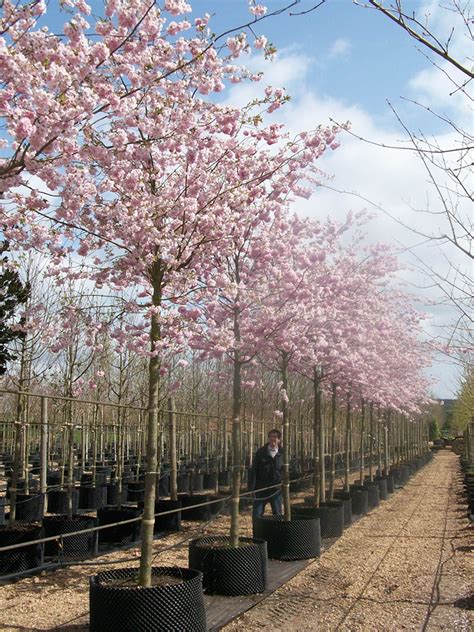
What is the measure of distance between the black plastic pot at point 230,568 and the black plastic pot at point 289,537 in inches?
62.5

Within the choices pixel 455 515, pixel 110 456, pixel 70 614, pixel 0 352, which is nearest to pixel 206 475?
pixel 455 515

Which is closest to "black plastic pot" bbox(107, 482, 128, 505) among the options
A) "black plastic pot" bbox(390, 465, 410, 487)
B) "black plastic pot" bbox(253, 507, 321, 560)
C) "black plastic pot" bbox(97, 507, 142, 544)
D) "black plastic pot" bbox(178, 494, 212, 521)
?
"black plastic pot" bbox(178, 494, 212, 521)

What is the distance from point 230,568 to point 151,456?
1.79 metres

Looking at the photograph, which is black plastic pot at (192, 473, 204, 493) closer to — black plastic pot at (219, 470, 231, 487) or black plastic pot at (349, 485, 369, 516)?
black plastic pot at (219, 470, 231, 487)

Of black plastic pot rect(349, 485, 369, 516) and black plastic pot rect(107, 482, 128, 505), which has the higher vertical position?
black plastic pot rect(107, 482, 128, 505)

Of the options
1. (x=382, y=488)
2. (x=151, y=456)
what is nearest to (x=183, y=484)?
(x=382, y=488)

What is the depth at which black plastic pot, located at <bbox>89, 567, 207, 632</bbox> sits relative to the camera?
416cm

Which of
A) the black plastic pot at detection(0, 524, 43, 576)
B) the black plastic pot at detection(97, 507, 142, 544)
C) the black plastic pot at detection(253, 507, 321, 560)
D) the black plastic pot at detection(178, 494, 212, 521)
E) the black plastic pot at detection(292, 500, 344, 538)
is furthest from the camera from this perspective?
the black plastic pot at detection(178, 494, 212, 521)

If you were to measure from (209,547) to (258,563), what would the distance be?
0.49m

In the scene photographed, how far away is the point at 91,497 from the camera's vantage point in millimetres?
11227

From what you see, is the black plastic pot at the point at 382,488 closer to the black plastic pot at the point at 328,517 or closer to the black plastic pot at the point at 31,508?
the black plastic pot at the point at 328,517

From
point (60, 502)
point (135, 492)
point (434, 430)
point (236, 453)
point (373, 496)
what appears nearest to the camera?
point (236, 453)

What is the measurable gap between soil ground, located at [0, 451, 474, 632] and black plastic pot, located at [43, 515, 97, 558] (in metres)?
0.19

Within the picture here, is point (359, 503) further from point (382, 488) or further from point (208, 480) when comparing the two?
point (208, 480)
